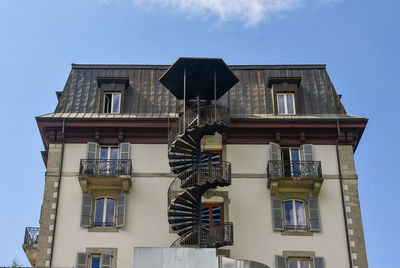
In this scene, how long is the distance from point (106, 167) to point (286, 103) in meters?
9.16

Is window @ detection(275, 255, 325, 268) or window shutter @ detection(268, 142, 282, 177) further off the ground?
window shutter @ detection(268, 142, 282, 177)

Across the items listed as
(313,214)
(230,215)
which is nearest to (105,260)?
(230,215)

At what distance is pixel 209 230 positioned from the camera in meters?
28.8

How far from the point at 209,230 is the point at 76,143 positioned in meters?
7.84

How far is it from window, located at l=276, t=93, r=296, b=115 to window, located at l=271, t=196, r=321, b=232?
4.66 meters

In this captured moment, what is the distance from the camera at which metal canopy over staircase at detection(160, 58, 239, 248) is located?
2884cm

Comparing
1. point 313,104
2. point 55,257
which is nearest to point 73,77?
point 55,257

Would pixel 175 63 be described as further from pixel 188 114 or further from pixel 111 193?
pixel 111 193

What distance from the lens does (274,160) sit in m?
31.2

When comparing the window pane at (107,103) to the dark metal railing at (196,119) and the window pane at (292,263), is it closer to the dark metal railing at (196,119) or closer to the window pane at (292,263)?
the dark metal railing at (196,119)

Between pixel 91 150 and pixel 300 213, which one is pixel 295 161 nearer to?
pixel 300 213

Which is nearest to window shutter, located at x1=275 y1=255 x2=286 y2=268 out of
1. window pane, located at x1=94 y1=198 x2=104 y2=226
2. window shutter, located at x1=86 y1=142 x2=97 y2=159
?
window pane, located at x1=94 y1=198 x2=104 y2=226

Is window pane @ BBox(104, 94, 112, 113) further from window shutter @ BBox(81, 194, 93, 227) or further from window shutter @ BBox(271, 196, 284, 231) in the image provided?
window shutter @ BBox(271, 196, 284, 231)

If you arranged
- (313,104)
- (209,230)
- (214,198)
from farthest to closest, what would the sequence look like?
(313,104), (214,198), (209,230)
